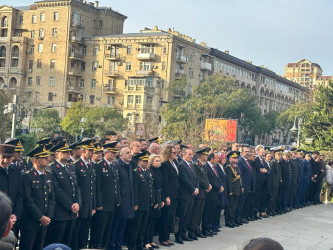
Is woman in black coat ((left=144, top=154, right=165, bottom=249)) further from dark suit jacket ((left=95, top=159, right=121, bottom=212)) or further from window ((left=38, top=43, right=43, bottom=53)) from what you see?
window ((left=38, top=43, right=43, bottom=53))

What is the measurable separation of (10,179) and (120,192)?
2501mm

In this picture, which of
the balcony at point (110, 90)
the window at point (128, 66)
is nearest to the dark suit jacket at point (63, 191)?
the balcony at point (110, 90)

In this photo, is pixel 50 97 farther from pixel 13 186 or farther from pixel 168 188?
pixel 13 186

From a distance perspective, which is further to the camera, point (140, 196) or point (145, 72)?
point (145, 72)

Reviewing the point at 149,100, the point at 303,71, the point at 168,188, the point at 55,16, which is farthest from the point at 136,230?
the point at 303,71

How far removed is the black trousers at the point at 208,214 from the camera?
1236 cm

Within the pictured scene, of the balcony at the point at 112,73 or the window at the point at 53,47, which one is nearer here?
the balcony at the point at 112,73

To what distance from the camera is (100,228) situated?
9.48 m

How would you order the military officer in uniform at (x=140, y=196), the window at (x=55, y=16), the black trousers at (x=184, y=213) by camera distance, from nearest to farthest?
the military officer in uniform at (x=140, y=196) < the black trousers at (x=184, y=213) < the window at (x=55, y=16)

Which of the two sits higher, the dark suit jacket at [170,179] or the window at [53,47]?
the window at [53,47]

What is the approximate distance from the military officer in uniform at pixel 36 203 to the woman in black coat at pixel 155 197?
9.38ft

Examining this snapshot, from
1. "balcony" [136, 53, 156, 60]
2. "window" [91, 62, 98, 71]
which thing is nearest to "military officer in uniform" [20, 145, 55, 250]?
"balcony" [136, 53, 156, 60]

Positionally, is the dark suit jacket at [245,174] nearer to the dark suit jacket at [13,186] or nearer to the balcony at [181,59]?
the dark suit jacket at [13,186]

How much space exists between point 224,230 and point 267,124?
201 feet
